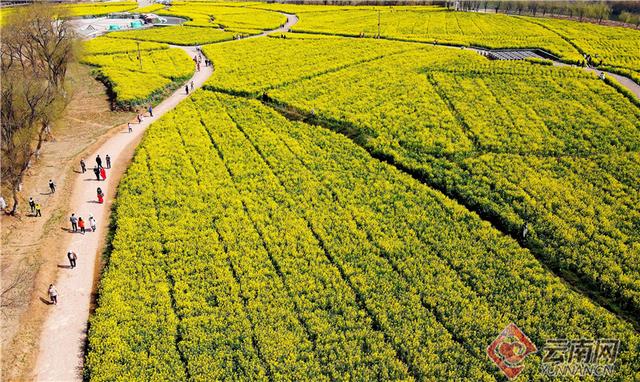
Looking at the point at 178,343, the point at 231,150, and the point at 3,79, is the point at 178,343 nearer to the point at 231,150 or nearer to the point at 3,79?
the point at 231,150

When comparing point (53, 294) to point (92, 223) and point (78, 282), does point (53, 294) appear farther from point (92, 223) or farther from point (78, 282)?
point (92, 223)

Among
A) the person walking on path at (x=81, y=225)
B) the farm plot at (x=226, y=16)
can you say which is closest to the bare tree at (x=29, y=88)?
the person walking on path at (x=81, y=225)

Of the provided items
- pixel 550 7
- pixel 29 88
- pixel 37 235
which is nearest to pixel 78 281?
pixel 37 235

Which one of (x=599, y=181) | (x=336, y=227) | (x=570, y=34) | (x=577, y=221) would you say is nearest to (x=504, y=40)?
(x=570, y=34)

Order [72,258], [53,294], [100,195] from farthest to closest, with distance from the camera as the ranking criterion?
[100,195] < [72,258] < [53,294]

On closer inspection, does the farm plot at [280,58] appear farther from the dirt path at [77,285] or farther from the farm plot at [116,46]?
the dirt path at [77,285]
